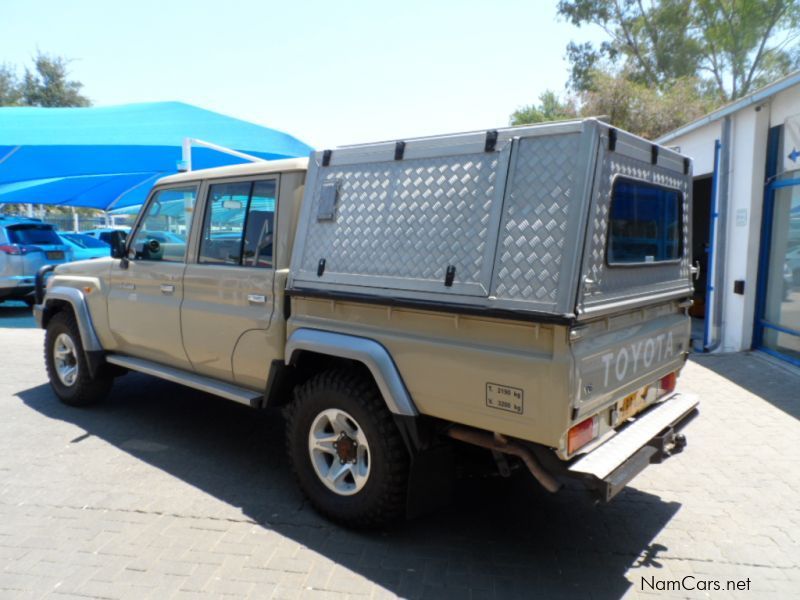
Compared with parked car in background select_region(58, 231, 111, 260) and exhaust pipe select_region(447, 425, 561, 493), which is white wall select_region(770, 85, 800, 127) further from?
parked car in background select_region(58, 231, 111, 260)

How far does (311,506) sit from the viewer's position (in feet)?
11.9

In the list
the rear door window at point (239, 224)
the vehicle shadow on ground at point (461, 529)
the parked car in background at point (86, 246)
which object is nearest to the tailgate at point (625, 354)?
the vehicle shadow on ground at point (461, 529)

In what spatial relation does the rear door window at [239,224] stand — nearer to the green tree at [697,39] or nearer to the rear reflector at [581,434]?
the rear reflector at [581,434]

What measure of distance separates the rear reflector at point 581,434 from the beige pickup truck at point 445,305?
0.05ft

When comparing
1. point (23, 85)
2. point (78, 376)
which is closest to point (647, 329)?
point (78, 376)

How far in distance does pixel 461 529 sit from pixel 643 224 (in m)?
2.09

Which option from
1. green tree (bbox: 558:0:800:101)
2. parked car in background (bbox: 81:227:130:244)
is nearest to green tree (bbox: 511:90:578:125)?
green tree (bbox: 558:0:800:101)

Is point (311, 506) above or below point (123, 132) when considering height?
below

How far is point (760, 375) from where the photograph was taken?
682 centimetres

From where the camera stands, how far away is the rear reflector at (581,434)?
8.80 ft

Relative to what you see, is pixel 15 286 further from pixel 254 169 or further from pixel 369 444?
pixel 369 444

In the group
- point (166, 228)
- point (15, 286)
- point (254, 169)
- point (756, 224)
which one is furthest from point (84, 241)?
point (756, 224)

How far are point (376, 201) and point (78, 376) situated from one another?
3.80 m

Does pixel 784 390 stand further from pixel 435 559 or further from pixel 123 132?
pixel 123 132
